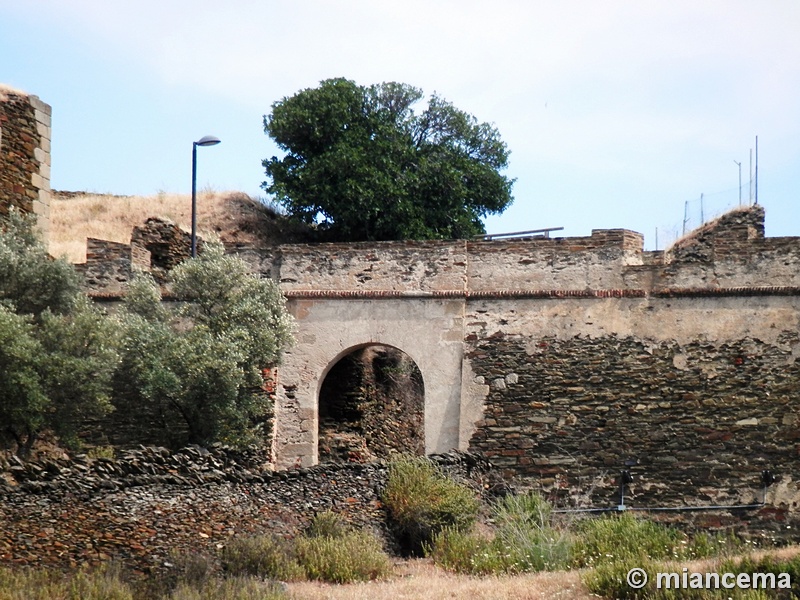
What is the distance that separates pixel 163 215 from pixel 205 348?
12.6m

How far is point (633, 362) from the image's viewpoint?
22891 millimetres

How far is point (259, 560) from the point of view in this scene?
1777 cm

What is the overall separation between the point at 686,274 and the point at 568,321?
2.22 meters

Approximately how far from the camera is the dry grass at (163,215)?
33188 millimetres

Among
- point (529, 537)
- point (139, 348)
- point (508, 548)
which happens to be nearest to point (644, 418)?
point (529, 537)

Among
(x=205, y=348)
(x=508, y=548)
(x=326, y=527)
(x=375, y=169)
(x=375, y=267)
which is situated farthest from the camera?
(x=375, y=169)

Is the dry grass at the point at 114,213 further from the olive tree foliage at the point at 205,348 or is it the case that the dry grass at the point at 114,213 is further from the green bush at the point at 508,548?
the green bush at the point at 508,548

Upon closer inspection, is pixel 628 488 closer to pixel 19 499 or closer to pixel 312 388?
pixel 312 388

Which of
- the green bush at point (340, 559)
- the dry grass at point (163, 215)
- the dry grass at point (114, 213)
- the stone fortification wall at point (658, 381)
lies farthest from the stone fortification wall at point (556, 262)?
the dry grass at point (114, 213)

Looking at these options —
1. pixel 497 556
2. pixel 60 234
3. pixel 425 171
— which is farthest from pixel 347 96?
pixel 497 556

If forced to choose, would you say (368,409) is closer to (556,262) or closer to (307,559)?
(556,262)

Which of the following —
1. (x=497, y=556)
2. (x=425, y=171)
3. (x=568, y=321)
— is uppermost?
(x=425, y=171)

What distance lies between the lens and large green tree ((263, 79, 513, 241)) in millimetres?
32344

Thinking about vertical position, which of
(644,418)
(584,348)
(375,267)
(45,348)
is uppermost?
(375,267)
